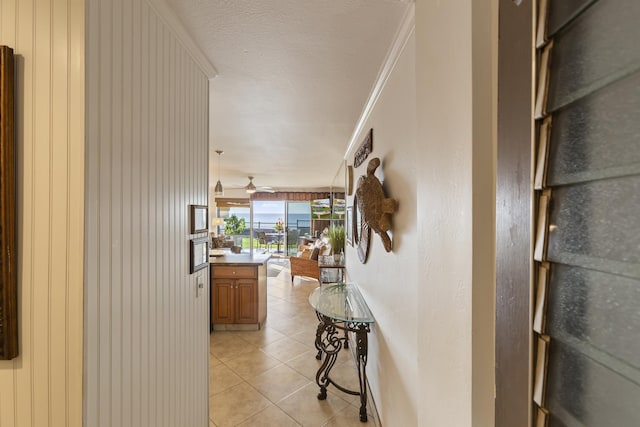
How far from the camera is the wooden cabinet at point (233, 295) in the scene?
11.5 feet

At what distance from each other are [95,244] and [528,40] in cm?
123

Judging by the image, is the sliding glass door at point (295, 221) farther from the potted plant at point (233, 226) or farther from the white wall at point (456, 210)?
the white wall at point (456, 210)

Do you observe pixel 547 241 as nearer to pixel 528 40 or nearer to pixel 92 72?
pixel 528 40

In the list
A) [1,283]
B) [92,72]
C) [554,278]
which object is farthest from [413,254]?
[1,283]

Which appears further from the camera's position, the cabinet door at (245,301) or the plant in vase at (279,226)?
the plant in vase at (279,226)

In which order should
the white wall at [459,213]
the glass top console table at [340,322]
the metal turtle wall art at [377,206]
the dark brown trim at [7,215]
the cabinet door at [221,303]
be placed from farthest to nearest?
1. the cabinet door at [221,303]
2. the glass top console table at [340,322]
3. the metal turtle wall art at [377,206]
4. the dark brown trim at [7,215]
5. the white wall at [459,213]

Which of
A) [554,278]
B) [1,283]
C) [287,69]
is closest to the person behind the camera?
[554,278]

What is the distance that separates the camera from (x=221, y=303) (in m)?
3.49

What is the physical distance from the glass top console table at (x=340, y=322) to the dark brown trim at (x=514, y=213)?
152cm

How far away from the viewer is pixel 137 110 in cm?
104

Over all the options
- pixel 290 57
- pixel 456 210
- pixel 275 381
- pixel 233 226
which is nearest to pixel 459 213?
pixel 456 210

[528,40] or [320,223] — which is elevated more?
[528,40]

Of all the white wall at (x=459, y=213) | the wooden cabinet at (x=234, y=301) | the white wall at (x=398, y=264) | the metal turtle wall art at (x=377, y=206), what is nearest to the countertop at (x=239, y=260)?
the wooden cabinet at (x=234, y=301)

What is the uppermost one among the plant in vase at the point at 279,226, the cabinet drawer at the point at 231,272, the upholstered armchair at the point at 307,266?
the plant in vase at the point at 279,226
